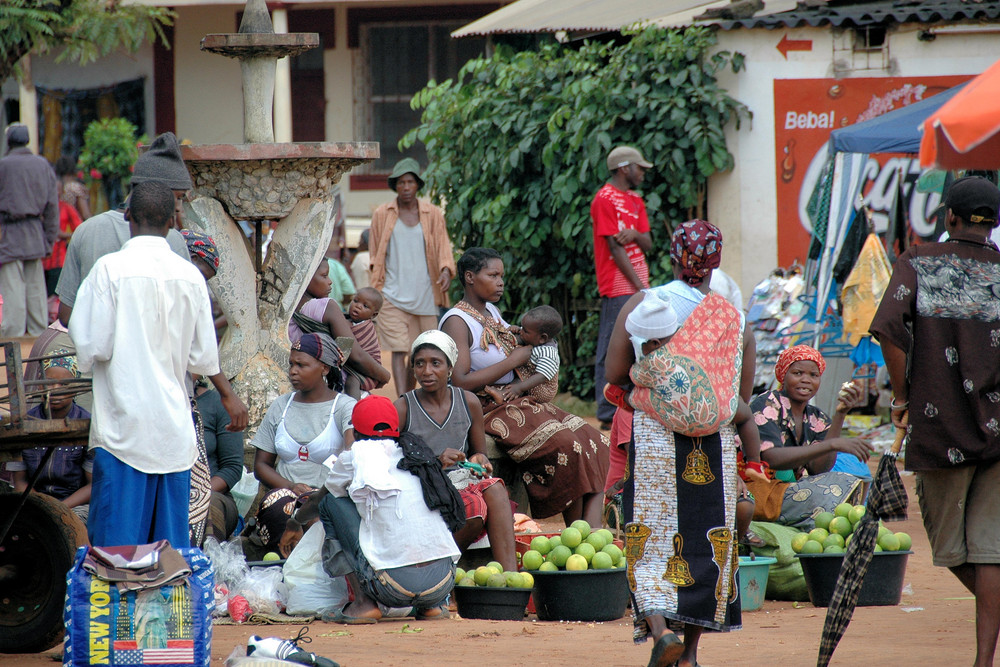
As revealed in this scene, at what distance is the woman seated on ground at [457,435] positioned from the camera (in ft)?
20.2

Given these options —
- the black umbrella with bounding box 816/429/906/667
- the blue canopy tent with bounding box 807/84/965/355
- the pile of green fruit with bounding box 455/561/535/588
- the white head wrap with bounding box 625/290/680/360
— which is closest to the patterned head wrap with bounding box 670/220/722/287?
the white head wrap with bounding box 625/290/680/360

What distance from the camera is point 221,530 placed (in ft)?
21.8

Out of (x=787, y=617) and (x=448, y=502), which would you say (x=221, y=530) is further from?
(x=787, y=617)

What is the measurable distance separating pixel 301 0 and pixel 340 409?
11881mm

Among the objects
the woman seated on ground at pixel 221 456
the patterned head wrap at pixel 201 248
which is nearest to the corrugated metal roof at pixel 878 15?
the woman seated on ground at pixel 221 456

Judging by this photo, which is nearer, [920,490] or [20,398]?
[20,398]

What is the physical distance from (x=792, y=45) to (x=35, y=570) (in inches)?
323

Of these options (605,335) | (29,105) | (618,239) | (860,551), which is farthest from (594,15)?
(29,105)

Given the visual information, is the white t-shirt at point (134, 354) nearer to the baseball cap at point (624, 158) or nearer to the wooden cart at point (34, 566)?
the wooden cart at point (34, 566)

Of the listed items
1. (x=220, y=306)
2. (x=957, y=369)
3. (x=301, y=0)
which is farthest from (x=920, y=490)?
(x=301, y=0)

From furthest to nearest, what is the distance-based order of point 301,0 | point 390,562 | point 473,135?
point 301,0, point 473,135, point 390,562

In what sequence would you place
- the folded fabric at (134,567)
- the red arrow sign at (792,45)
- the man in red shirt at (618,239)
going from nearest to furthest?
the folded fabric at (134,567) < the man in red shirt at (618,239) < the red arrow sign at (792,45)

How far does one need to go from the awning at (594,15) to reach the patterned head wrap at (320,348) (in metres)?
5.75

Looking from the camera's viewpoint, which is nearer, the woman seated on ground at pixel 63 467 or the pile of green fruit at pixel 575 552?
the pile of green fruit at pixel 575 552
